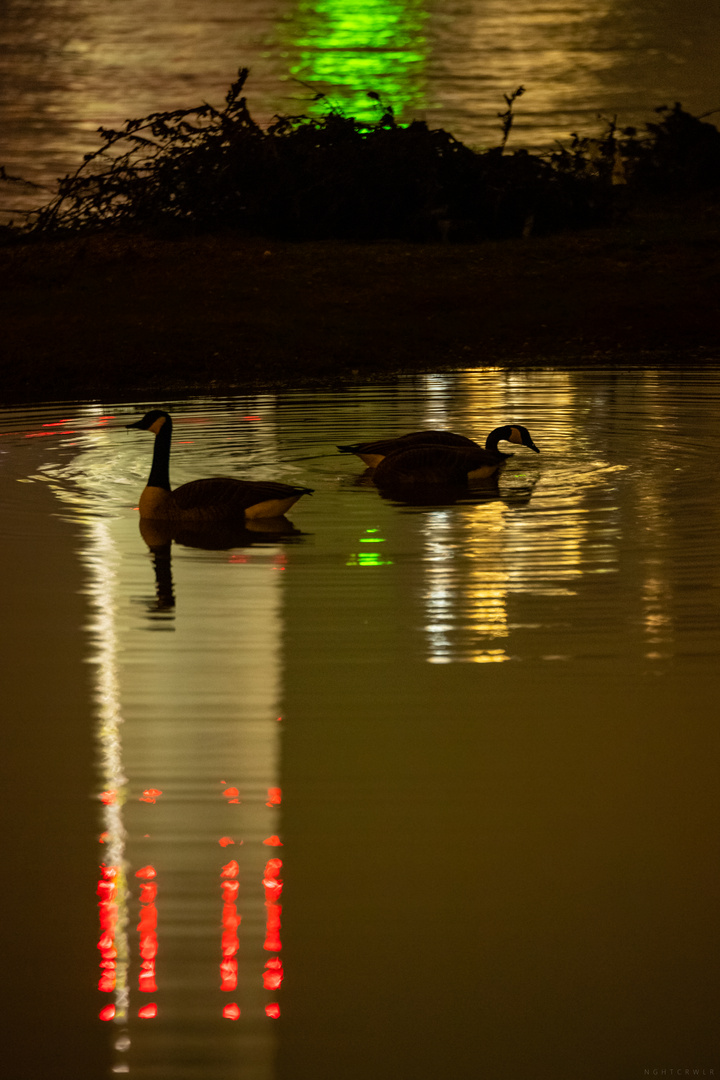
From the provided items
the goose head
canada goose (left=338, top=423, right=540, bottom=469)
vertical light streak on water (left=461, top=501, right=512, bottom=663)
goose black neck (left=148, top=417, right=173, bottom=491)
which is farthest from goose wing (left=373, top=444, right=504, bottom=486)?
goose black neck (left=148, top=417, right=173, bottom=491)

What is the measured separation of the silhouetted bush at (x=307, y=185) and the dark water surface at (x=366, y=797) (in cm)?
1477

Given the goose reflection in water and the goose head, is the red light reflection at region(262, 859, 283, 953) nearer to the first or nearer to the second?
the goose reflection in water

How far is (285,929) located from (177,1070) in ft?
2.30

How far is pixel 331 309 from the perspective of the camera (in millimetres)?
20438

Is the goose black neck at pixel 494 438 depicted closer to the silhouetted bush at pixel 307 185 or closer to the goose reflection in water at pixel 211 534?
the goose reflection in water at pixel 211 534

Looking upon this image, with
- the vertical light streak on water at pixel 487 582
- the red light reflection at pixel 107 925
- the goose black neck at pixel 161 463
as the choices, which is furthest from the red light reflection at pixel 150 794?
the goose black neck at pixel 161 463

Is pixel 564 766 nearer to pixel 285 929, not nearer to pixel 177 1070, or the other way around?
pixel 285 929

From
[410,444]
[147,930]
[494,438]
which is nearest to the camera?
[147,930]

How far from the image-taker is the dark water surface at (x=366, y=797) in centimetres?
→ 408

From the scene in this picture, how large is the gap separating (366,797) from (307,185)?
2004cm

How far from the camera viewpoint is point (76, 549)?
9453mm

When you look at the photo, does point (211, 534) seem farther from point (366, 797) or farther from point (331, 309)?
point (331, 309)

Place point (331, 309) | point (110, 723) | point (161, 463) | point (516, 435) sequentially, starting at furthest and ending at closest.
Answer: point (331, 309), point (516, 435), point (161, 463), point (110, 723)

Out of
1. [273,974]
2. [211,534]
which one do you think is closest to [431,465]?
[211,534]
